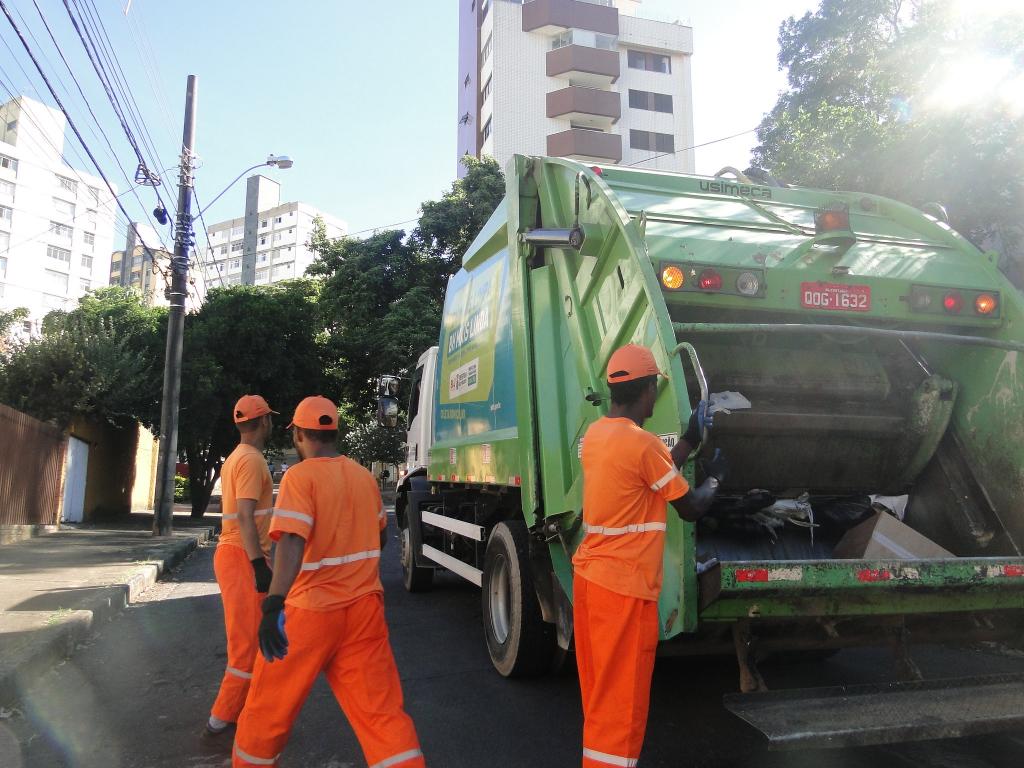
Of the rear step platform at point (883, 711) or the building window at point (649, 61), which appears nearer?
the rear step platform at point (883, 711)

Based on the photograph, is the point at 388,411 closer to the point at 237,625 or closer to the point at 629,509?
the point at 237,625

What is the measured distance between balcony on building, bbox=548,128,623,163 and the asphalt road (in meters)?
32.3

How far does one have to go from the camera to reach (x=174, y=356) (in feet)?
44.2

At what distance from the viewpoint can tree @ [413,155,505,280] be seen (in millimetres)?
21047

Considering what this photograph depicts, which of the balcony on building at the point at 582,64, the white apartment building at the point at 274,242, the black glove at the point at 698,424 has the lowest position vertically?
the black glove at the point at 698,424

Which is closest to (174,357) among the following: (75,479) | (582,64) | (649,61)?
(75,479)

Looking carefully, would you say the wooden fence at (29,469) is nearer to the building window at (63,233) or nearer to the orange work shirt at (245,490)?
the orange work shirt at (245,490)

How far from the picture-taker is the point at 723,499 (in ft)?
12.9

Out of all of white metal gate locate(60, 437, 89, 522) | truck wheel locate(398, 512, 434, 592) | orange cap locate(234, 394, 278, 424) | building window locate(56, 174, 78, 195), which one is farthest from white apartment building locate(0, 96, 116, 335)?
orange cap locate(234, 394, 278, 424)

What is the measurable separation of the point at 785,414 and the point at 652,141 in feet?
122

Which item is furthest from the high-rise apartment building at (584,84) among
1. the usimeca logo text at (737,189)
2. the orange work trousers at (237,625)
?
the orange work trousers at (237,625)

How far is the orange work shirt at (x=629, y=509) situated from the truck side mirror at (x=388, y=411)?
6319 millimetres

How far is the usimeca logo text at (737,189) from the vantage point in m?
4.93

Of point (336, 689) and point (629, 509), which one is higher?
point (629, 509)
